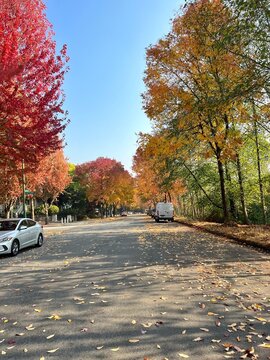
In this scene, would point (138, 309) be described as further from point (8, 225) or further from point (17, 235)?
point (8, 225)

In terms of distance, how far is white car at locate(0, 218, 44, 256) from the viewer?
13.7m

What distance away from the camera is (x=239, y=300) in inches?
256

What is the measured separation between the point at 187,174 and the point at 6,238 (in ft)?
62.6

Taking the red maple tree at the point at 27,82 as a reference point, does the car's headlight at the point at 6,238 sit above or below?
below

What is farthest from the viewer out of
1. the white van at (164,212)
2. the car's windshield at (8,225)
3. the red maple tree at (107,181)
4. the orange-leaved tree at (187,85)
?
the red maple tree at (107,181)

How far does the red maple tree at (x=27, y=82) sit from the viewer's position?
46.0 ft

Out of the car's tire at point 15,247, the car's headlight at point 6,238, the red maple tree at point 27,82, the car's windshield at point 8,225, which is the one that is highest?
the red maple tree at point 27,82

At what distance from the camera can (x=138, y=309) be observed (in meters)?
6.05

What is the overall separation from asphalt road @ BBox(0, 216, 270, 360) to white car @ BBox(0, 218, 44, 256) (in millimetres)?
2748

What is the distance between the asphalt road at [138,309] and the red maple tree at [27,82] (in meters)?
5.57

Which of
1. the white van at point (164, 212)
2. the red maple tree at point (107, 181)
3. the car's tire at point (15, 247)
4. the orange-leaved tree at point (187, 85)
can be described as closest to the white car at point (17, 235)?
the car's tire at point (15, 247)

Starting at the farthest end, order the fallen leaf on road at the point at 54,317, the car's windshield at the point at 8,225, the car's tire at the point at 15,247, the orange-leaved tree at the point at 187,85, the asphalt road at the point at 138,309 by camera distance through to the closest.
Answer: the orange-leaved tree at the point at 187,85, the car's windshield at the point at 8,225, the car's tire at the point at 15,247, the fallen leaf on road at the point at 54,317, the asphalt road at the point at 138,309

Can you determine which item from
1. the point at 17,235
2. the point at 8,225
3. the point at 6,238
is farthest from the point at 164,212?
the point at 6,238

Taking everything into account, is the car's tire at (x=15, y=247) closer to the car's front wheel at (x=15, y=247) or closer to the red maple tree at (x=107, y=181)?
the car's front wheel at (x=15, y=247)
